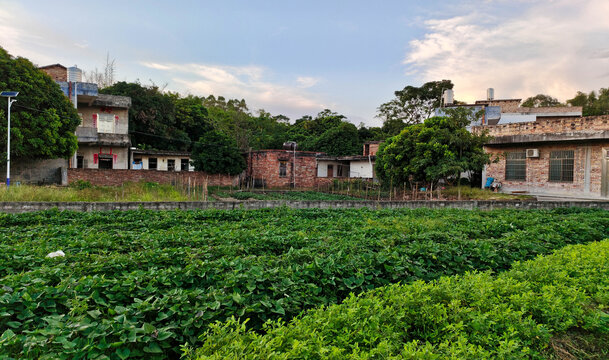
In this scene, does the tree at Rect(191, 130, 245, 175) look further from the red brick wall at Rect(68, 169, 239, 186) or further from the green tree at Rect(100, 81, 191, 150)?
the green tree at Rect(100, 81, 191, 150)

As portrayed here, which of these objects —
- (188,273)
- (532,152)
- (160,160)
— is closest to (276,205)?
(188,273)

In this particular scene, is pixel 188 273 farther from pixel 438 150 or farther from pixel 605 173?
pixel 605 173

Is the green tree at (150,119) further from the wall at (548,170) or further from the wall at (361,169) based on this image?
the wall at (548,170)

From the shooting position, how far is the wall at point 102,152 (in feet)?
90.5

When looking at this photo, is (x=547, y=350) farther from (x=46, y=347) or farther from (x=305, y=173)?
(x=305, y=173)

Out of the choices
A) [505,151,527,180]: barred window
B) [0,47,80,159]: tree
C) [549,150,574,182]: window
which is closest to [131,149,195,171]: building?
[0,47,80,159]: tree

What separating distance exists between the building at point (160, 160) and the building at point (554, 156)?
23.1 m

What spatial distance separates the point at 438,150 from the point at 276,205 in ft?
29.9

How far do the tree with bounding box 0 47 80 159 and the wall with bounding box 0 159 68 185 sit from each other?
222cm

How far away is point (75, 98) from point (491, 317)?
1137 inches

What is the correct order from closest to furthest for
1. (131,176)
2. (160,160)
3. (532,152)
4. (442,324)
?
1. (442,324)
2. (532,152)
3. (131,176)
4. (160,160)

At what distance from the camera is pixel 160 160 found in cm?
3111

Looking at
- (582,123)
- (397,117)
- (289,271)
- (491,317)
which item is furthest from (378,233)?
(397,117)

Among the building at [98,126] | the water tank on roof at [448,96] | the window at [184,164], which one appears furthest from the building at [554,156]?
the building at [98,126]
